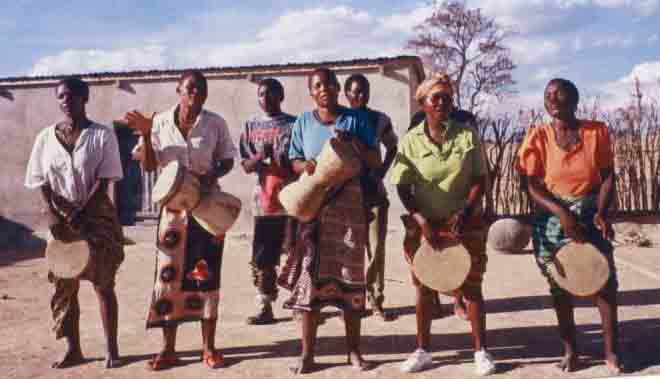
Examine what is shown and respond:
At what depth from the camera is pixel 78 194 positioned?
3764mm

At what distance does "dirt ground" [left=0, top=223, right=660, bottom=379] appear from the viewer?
370 cm

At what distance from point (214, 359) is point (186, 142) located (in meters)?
1.35

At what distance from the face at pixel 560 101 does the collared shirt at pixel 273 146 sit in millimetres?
1917

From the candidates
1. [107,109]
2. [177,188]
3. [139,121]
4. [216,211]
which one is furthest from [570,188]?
[107,109]

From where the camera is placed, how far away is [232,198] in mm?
3744

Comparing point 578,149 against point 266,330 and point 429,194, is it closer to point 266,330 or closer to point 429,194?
point 429,194

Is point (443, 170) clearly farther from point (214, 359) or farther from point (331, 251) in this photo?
point (214, 359)

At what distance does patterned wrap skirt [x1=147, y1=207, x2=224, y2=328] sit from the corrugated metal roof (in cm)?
752

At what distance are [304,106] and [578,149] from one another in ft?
26.1

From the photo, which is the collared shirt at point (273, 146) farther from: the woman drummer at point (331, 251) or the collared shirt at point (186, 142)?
the woman drummer at point (331, 251)

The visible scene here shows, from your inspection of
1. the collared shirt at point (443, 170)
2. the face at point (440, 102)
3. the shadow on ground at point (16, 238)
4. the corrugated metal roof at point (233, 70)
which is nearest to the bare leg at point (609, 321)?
the collared shirt at point (443, 170)

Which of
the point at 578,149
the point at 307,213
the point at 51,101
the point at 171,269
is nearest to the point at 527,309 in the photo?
the point at 578,149

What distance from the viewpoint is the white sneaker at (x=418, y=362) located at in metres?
3.61

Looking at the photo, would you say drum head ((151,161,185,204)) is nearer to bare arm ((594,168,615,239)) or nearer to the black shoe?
the black shoe
